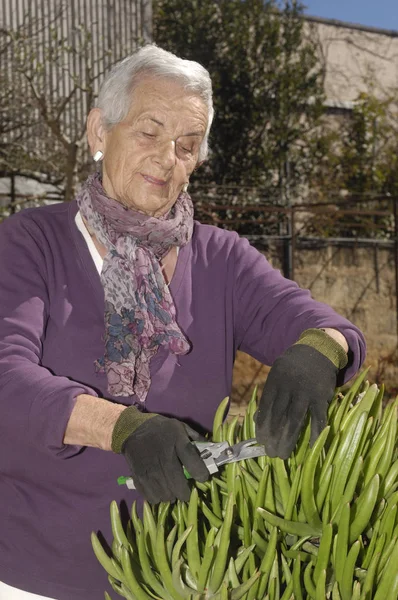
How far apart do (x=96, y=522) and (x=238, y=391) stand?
4603 mm

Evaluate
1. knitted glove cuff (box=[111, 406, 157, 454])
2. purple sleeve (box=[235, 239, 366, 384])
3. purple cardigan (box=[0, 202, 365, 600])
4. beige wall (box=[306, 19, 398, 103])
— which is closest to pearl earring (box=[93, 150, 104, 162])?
purple cardigan (box=[0, 202, 365, 600])

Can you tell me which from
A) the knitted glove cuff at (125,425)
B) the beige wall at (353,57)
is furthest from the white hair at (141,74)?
the beige wall at (353,57)

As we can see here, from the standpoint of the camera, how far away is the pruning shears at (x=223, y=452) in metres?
1.10

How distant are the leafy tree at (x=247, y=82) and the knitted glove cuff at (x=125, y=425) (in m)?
8.47

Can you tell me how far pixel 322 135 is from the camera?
10.7m

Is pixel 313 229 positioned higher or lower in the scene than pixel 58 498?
lower

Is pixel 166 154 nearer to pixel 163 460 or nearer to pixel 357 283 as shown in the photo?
pixel 163 460

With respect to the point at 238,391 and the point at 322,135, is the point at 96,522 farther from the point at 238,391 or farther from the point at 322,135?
the point at 322,135

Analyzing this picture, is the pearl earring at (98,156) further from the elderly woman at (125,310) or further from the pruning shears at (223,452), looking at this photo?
the pruning shears at (223,452)

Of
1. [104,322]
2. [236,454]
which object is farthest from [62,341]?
[236,454]

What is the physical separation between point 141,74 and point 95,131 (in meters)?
0.19

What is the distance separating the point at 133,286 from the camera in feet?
5.48

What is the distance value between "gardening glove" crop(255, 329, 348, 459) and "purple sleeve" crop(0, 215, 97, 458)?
294 millimetres

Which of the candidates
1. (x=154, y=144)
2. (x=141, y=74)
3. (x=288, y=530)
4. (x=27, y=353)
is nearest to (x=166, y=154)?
(x=154, y=144)
